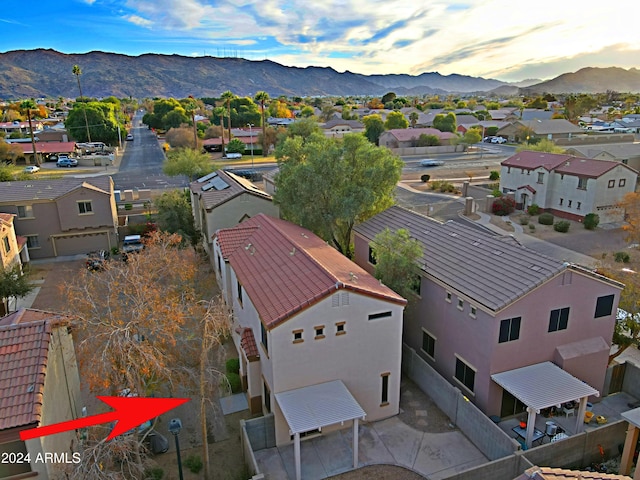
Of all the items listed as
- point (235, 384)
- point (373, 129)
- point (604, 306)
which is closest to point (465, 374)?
point (604, 306)

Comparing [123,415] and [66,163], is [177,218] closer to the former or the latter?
[123,415]

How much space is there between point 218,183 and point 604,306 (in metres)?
30.0

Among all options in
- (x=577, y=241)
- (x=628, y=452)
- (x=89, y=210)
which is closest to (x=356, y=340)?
(x=628, y=452)

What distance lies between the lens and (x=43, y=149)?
293 feet

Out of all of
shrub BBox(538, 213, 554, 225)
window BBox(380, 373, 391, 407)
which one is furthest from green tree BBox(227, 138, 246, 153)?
window BBox(380, 373, 391, 407)

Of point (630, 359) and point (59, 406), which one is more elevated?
point (59, 406)

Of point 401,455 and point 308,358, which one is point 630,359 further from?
point 308,358

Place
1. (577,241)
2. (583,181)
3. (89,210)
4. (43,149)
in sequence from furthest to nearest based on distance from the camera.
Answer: (43,149) → (583,181) → (577,241) → (89,210)

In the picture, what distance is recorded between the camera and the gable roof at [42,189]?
3819 centimetres

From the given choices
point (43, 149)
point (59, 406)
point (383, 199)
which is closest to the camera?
point (59, 406)

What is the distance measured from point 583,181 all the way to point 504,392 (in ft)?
117

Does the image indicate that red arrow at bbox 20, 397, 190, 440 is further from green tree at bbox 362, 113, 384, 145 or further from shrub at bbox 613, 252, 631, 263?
green tree at bbox 362, 113, 384, 145

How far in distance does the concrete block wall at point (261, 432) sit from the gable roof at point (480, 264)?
9574 mm

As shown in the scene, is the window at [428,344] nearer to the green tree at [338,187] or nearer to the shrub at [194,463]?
the green tree at [338,187]
